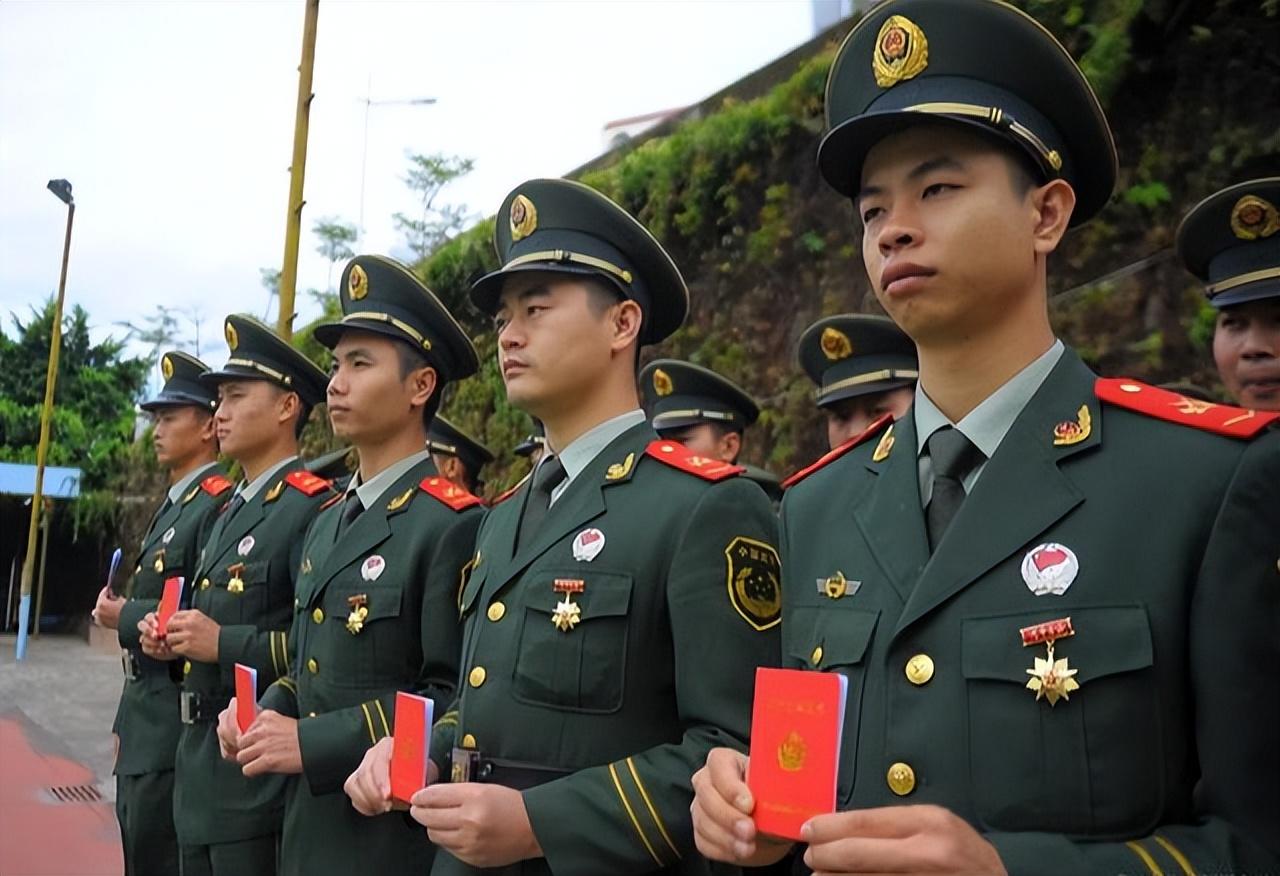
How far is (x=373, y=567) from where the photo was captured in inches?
119

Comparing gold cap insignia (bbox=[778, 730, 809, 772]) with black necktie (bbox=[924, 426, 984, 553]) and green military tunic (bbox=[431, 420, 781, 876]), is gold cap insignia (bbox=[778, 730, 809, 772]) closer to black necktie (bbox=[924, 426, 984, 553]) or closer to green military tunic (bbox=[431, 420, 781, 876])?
black necktie (bbox=[924, 426, 984, 553])

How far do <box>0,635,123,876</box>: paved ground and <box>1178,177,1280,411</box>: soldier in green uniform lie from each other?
19.8ft

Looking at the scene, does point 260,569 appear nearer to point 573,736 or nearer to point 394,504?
point 394,504

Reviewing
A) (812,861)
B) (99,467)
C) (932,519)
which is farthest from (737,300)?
(99,467)

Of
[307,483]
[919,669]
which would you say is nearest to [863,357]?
[307,483]

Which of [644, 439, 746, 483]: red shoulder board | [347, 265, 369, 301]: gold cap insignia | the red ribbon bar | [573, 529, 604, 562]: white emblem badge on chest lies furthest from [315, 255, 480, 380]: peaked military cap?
the red ribbon bar

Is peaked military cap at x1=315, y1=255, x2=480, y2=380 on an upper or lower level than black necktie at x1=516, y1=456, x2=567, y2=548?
upper

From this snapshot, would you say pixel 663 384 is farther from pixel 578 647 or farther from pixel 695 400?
pixel 578 647

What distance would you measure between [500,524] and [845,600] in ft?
4.04

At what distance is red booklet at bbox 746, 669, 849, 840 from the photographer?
1191 mm

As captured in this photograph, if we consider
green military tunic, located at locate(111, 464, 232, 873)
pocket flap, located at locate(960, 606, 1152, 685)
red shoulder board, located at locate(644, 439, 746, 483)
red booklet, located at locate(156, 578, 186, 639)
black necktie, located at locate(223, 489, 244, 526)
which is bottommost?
green military tunic, located at locate(111, 464, 232, 873)

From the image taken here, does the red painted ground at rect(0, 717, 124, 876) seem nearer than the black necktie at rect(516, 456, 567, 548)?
No

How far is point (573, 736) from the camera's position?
2.07 metres

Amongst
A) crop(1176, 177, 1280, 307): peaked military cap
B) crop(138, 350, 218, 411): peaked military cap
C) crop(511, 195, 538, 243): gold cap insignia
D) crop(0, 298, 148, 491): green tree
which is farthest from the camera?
crop(0, 298, 148, 491): green tree
